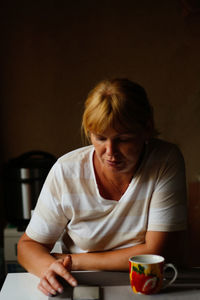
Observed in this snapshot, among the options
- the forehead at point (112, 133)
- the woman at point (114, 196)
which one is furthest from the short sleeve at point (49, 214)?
the forehead at point (112, 133)

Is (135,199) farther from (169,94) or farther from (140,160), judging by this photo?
(169,94)

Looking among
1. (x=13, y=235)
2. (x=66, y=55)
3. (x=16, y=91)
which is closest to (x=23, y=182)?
(x=13, y=235)

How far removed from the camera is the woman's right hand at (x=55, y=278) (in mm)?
1041

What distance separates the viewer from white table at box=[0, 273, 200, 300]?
3.31 feet

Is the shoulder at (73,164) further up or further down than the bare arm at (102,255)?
further up

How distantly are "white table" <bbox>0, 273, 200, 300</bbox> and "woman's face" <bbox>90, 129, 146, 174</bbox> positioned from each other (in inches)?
14.0

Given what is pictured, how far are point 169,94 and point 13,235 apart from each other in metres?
1.40

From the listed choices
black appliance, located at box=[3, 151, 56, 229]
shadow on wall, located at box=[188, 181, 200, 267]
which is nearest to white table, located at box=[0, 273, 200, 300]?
black appliance, located at box=[3, 151, 56, 229]

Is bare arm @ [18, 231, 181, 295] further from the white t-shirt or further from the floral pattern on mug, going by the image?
the floral pattern on mug

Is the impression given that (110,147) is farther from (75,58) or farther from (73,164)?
(75,58)

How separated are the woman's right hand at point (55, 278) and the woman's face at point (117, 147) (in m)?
0.31

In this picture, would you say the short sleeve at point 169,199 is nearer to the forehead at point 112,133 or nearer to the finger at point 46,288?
the forehead at point 112,133

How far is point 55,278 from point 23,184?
1384mm

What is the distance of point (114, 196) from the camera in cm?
134
